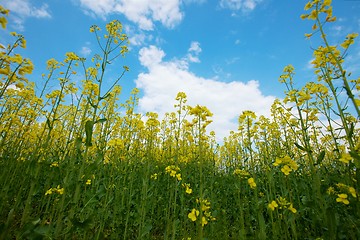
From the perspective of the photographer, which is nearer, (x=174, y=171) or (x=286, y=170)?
(x=286, y=170)

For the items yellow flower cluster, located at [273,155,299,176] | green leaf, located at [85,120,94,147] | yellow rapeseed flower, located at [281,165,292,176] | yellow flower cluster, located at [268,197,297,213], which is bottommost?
yellow flower cluster, located at [268,197,297,213]

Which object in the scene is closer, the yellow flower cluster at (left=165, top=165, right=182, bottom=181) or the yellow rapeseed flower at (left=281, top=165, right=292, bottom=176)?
the yellow rapeseed flower at (left=281, top=165, right=292, bottom=176)

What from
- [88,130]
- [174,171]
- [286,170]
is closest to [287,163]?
[286,170]

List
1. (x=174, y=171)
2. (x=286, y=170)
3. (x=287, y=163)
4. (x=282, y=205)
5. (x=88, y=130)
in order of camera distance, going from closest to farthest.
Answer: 1. (x=88, y=130)
2. (x=286, y=170)
3. (x=287, y=163)
4. (x=282, y=205)
5. (x=174, y=171)

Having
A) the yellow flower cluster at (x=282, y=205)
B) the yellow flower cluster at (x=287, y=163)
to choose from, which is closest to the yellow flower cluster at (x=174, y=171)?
the yellow flower cluster at (x=282, y=205)

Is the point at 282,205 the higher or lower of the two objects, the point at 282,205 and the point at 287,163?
the lower

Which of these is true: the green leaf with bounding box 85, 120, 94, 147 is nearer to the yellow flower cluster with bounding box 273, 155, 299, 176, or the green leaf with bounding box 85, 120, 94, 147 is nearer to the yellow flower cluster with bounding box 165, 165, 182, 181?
the yellow flower cluster with bounding box 165, 165, 182, 181

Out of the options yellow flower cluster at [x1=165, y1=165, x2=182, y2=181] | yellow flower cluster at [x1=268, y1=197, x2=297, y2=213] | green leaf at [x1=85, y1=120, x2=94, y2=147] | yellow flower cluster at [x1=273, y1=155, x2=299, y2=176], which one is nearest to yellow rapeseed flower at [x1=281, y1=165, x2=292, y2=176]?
yellow flower cluster at [x1=273, y1=155, x2=299, y2=176]

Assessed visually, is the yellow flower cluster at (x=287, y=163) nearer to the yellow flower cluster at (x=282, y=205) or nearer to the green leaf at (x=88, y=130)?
the yellow flower cluster at (x=282, y=205)

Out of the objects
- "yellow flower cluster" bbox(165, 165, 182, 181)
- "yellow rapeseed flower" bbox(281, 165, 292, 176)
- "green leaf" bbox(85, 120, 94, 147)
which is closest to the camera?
"green leaf" bbox(85, 120, 94, 147)

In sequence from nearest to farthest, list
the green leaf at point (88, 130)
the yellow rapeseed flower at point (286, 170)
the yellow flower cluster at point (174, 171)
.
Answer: the green leaf at point (88, 130) → the yellow rapeseed flower at point (286, 170) → the yellow flower cluster at point (174, 171)

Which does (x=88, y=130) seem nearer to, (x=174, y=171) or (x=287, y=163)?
(x=174, y=171)

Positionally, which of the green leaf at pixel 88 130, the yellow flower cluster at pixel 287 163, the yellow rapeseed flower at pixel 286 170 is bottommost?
the yellow rapeseed flower at pixel 286 170

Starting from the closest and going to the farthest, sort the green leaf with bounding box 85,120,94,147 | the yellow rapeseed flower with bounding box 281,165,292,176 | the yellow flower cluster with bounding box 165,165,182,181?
the green leaf with bounding box 85,120,94,147 → the yellow rapeseed flower with bounding box 281,165,292,176 → the yellow flower cluster with bounding box 165,165,182,181
